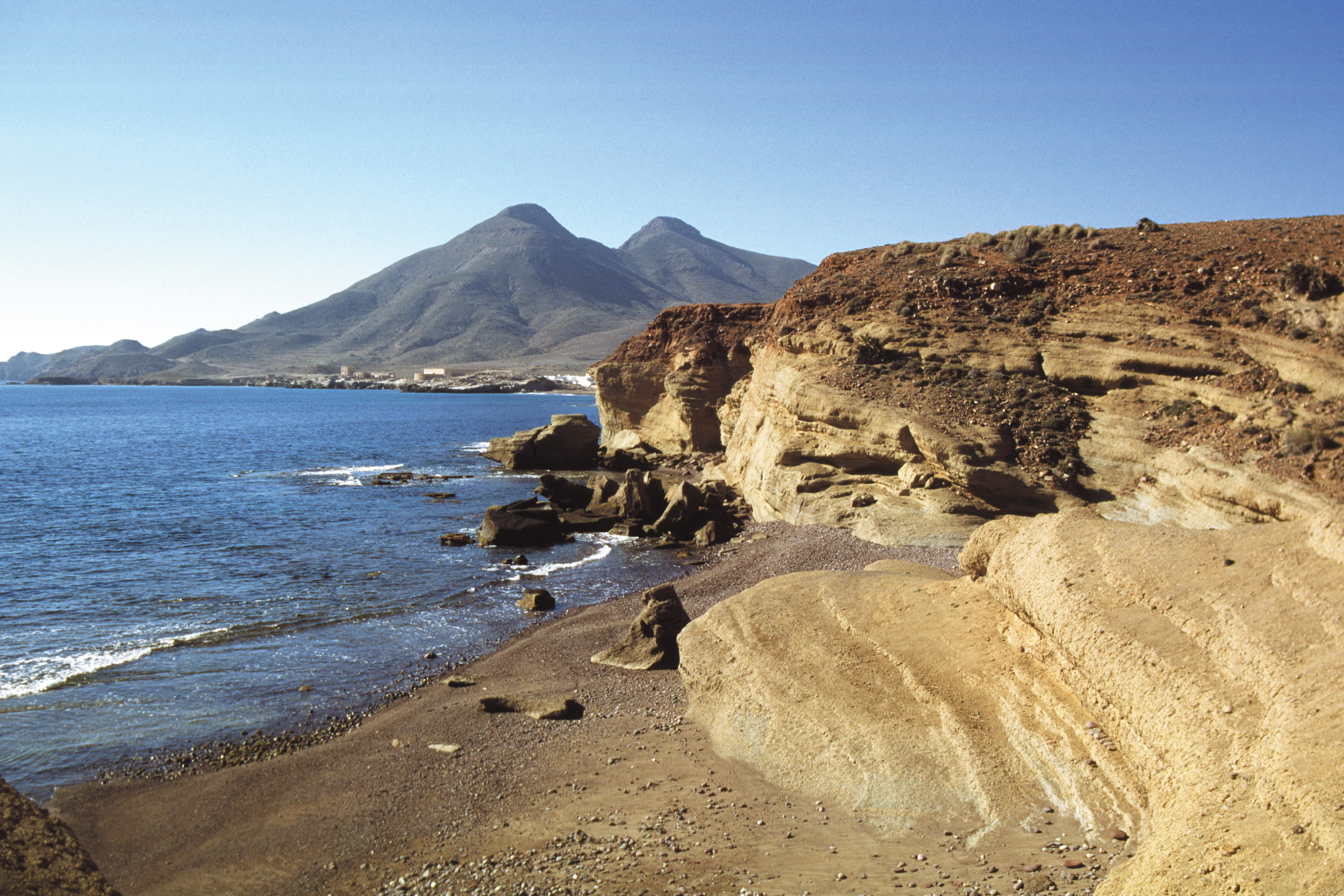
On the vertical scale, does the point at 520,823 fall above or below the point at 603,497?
below

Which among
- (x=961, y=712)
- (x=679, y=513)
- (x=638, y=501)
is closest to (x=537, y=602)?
(x=679, y=513)

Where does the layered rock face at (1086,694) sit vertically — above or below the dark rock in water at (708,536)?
above

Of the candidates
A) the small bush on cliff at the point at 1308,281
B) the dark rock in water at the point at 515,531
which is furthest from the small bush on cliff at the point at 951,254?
the dark rock in water at the point at 515,531

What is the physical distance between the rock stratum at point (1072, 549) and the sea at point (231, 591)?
304 inches

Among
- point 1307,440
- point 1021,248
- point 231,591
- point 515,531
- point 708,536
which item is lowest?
point 231,591

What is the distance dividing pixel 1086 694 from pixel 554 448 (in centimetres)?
4274

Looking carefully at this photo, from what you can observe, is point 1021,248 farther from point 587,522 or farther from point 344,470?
point 344,470

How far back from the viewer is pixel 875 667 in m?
12.0

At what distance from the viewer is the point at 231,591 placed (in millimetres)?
22125

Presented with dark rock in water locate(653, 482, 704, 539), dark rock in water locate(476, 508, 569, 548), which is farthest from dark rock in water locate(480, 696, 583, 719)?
dark rock in water locate(653, 482, 704, 539)

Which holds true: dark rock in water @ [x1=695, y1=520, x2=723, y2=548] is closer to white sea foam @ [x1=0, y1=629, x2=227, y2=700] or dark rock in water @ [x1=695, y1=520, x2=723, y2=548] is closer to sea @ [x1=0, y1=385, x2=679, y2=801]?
sea @ [x1=0, y1=385, x2=679, y2=801]

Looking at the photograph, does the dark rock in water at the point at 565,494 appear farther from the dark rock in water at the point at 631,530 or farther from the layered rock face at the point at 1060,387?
the layered rock face at the point at 1060,387

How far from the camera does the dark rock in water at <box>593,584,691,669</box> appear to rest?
15445mm

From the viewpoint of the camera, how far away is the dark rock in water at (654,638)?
1545 centimetres
